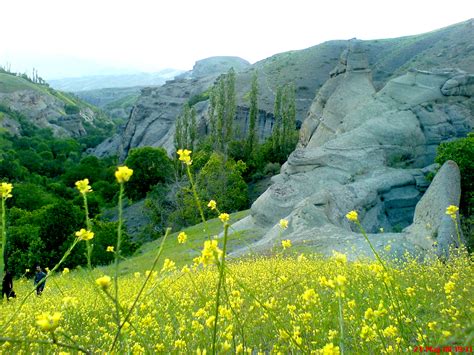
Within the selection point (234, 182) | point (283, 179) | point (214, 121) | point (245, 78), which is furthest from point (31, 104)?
point (283, 179)

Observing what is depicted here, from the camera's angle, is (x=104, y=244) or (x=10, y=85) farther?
(x=10, y=85)

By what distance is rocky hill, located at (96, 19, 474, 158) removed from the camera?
5422 centimetres

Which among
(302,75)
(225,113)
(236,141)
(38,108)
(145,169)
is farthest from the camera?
(38,108)

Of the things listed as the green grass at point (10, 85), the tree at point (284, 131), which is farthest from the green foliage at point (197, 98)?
the green grass at point (10, 85)

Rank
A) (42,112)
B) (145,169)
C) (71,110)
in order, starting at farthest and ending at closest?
(71,110)
(42,112)
(145,169)

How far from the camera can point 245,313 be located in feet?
20.0

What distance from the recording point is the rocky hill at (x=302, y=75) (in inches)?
2135

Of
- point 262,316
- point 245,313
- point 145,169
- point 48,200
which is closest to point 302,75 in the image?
point 145,169

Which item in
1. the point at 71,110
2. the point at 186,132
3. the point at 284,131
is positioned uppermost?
the point at 71,110

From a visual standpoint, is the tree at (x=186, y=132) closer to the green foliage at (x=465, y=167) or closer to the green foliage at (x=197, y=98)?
the green foliage at (x=197, y=98)

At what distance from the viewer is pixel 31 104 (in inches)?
5271

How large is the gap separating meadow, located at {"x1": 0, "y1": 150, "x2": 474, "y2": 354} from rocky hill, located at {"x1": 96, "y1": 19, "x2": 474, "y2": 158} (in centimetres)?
3860

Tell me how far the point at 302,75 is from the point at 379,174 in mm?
49917

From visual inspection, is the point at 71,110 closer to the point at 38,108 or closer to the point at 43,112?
the point at 43,112
